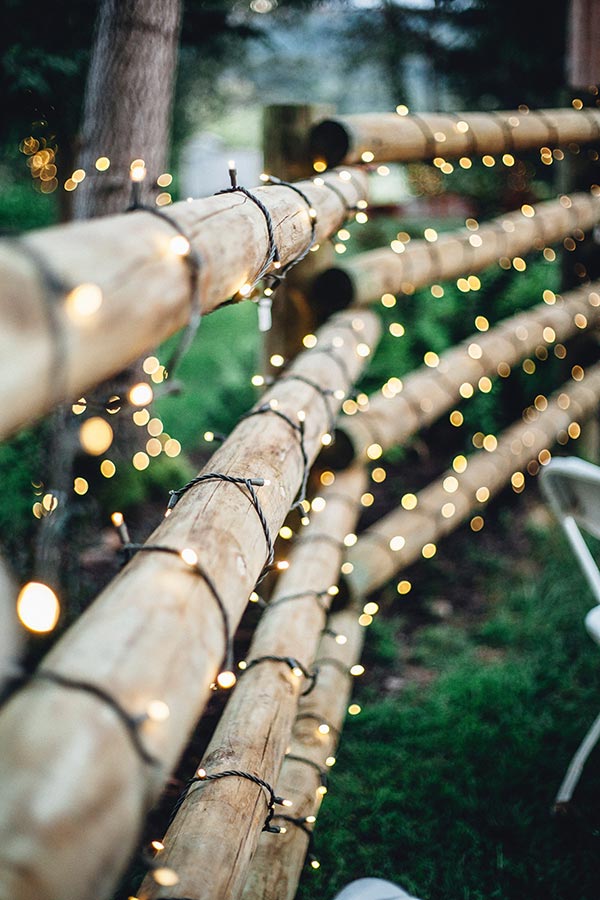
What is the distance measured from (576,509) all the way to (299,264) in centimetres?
120

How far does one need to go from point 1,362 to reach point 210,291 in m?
0.46

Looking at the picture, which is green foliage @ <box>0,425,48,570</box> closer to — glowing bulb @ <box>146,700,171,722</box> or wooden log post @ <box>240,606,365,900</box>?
wooden log post @ <box>240,606,365,900</box>

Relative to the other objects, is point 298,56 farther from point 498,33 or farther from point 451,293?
point 451,293

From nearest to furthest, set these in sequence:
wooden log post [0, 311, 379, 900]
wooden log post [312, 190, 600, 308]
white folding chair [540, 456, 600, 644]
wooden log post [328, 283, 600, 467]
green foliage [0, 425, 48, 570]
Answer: wooden log post [0, 311, 379, 900]
white folding chair [540, 456, 600, 644]
wooden log post [312, 190, 600, 308]
wooden log post [328, 283, 600, 467]
green foliage [0, 425, 48, 570]

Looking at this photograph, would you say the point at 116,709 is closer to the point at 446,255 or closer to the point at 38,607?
the point at 38,607

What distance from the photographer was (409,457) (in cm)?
490

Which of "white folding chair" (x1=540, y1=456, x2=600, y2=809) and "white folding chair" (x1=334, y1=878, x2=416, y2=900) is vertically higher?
"white folding chair" (x1=540, y1=456, x2=600, y2=809)

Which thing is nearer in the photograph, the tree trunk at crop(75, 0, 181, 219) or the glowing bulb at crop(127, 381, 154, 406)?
the glowing bulb at crop(127, 381, 154, 406)

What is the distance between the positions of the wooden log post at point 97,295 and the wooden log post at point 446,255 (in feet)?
4.56

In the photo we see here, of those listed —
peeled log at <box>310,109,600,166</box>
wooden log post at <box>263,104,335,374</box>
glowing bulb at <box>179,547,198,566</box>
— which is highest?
peeled log at <box>310,109,600,166</box>

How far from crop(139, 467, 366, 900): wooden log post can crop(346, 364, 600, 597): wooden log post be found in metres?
0.30

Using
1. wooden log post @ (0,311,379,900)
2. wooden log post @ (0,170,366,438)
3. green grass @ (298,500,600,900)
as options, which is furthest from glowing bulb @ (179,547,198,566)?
green grass @ (298,500,600,900)

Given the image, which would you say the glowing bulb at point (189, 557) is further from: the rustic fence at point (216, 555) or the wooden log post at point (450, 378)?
the wooden log post at point (450, 378)

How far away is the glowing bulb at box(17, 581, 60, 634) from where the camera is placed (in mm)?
993
